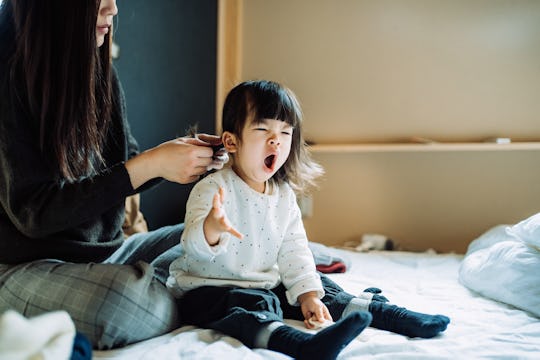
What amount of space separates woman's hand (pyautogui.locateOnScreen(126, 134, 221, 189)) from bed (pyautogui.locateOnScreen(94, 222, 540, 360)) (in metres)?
0.29

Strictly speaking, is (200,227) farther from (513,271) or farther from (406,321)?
(513,271)


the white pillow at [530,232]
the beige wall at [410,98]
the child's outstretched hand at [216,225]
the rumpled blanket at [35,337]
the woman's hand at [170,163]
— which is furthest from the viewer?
the beige wall at [410,98]

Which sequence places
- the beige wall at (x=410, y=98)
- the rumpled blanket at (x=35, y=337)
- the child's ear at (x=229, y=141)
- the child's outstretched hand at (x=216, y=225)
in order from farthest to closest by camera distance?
the beige wall at (x=410, y=98), the child's ear at (x=229, y=141), the child's outstretched hand at (x=216, y=225), the rumpled blanket at (x=35, y=337)

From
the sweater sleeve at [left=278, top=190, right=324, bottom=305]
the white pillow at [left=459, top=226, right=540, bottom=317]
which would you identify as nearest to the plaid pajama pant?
the sweater sleeve at [left=278, top=190, right=324, bottom=305]

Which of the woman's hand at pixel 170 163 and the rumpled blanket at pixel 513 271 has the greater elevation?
the woman's hand at pixel 170 163

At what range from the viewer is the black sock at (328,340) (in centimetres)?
76

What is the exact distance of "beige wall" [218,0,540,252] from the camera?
6.04 ft

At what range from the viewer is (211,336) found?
2.94 ft

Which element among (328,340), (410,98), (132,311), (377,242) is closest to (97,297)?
(132,311)

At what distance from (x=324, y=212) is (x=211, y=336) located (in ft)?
4.05

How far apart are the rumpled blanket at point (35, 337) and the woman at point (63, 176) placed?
173mm

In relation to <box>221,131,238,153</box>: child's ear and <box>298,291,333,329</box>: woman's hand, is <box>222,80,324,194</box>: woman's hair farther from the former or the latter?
<box>298,291,333,329</box>: woman's hand

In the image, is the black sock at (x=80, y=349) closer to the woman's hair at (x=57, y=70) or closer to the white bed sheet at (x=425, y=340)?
the white bed sheet at (x=425, y=340)

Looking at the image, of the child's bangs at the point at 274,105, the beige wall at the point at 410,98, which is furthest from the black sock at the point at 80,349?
the beige wall at the point at 410,98
